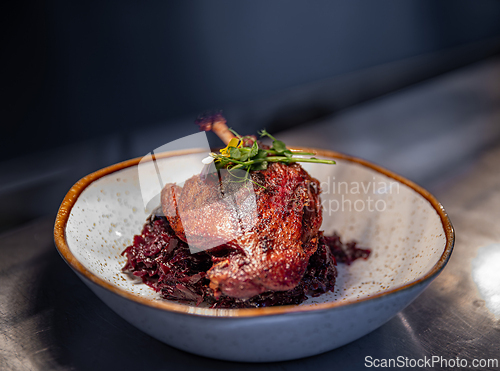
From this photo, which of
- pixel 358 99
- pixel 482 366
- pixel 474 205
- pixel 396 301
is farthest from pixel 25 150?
pixel 358 99

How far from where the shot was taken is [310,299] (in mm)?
→ 2031

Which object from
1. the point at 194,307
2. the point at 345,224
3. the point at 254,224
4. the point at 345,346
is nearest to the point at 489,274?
the point at 345,224

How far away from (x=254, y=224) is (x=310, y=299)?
1.79 ft

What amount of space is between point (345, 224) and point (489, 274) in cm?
91

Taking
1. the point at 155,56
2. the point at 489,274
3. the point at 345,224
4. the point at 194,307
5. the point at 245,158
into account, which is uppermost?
the point at 155,56

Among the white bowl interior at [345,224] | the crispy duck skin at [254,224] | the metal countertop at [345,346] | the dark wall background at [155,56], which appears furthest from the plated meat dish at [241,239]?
the dark wall background at [155,56]

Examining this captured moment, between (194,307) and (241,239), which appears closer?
(194,307)

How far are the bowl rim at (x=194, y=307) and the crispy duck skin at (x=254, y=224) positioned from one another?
274 millimetres

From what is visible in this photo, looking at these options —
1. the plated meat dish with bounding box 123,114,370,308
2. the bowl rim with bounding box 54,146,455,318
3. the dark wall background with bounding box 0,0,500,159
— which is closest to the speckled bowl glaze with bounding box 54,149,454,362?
the bowl rim with bounding box 54,146,455,318

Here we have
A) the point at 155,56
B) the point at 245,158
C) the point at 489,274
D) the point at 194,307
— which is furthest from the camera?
the point at 155,56

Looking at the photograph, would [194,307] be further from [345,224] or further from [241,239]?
[345,224]

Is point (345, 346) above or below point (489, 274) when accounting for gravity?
above

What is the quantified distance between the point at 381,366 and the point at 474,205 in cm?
200

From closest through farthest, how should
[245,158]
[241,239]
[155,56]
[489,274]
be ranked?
[241,239]
[245,158]
[489,274]
[155,56]
